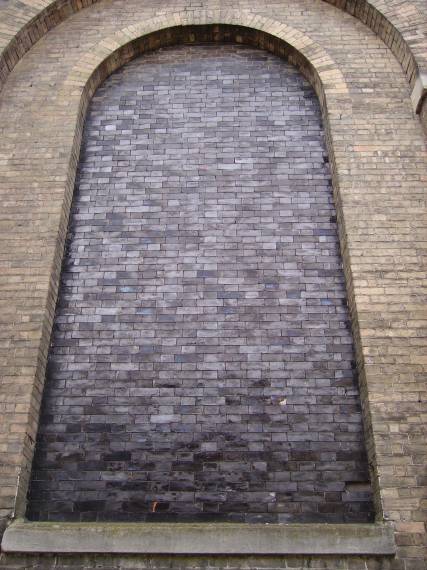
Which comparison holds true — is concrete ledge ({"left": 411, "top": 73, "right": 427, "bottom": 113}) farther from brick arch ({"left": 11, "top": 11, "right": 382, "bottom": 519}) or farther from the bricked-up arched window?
the bricked-up arched window

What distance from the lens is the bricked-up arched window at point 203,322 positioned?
5.07 metres

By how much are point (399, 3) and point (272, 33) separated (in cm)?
171

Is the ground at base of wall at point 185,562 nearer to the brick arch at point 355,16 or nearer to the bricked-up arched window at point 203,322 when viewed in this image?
the bricked-up arched window at point 203,322

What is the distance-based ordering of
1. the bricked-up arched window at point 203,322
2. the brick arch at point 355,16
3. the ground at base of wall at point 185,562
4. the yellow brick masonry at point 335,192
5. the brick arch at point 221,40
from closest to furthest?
the ground at base of wall at point 185,562 < the yellow brick masonry at point 335,192 < the bricked-up arched window at point 203,322 < the brick arch at point 221,40 < the brick arch at point 355,16

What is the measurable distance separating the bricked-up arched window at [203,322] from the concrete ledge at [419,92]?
1147 millimetres

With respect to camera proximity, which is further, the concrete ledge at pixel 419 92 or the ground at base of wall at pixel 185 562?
the concrete ledge at pixel 419 92

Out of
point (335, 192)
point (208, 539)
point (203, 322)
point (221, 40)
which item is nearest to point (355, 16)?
point (221, 40)

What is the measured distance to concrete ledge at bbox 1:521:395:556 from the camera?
4480mm

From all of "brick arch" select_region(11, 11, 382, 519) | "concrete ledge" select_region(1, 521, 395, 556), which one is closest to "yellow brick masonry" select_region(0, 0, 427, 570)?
"brick arch" select_region(11, 11, 382, 519)

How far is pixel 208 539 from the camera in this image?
4531 mm

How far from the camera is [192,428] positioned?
5.30 metres

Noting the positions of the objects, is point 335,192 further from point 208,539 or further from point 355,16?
point 208,539

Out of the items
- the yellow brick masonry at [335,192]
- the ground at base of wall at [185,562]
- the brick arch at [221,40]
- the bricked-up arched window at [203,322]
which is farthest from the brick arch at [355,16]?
the ground at base of wall at [185,562]

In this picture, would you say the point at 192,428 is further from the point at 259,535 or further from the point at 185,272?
the point at 185,272
